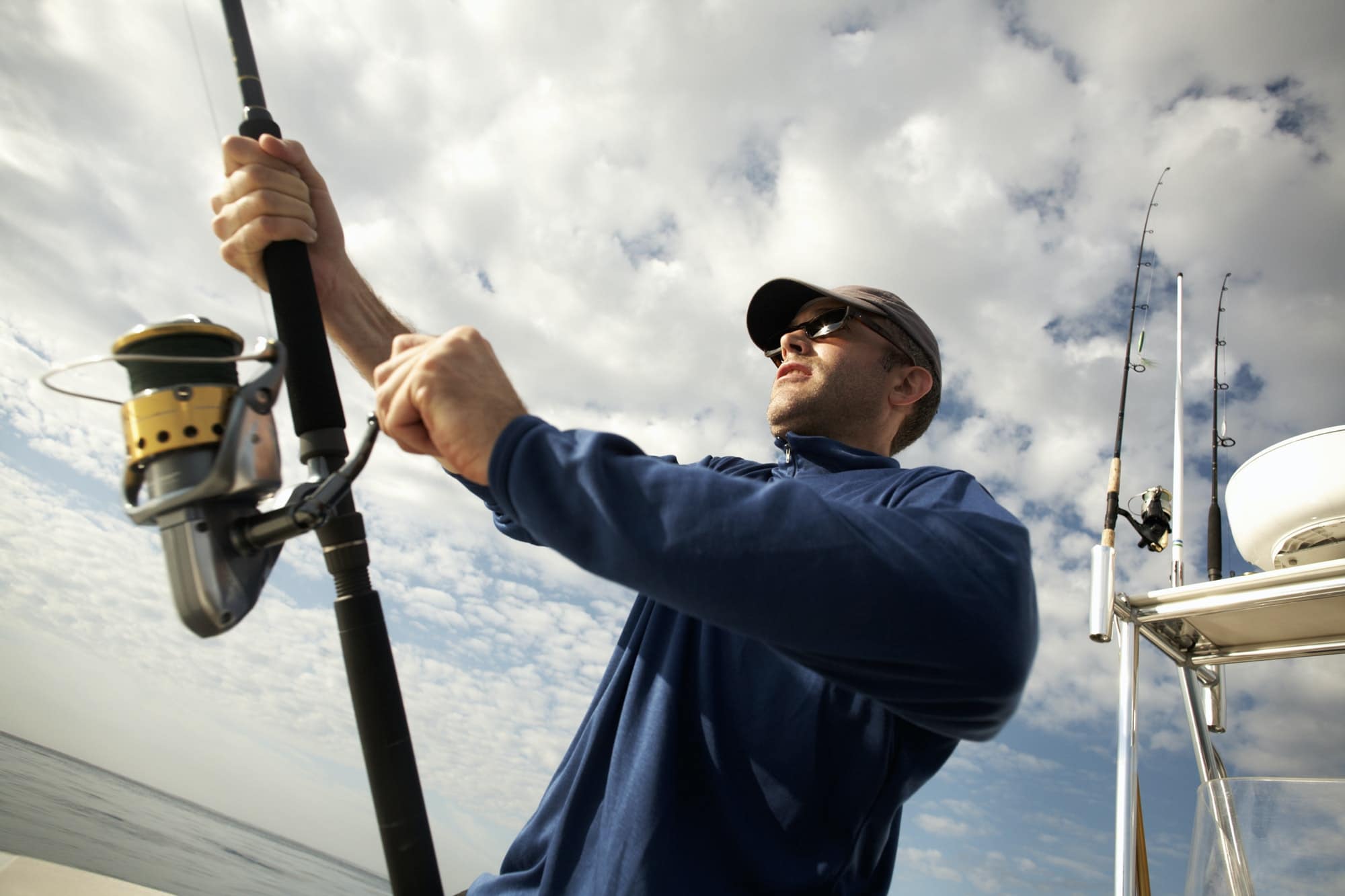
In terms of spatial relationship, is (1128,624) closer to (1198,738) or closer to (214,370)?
(1198,738)

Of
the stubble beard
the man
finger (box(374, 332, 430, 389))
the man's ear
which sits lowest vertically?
the man

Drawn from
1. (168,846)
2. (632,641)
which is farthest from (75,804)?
(632,641)

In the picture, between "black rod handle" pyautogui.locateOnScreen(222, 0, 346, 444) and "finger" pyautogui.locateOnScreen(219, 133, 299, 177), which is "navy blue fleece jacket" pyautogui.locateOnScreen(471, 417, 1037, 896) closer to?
"black rod handle" pyautogui.locateOnScreen(222, 0, 346, 444)

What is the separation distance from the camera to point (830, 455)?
200 cm

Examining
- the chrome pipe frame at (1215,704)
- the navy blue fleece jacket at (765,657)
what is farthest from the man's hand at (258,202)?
the chrome pipe frame at (1215,704)

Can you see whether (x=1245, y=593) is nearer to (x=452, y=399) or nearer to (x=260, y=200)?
(x=452, y=399)

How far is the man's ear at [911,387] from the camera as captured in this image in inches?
92.7

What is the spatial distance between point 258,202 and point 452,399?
67 centimetres

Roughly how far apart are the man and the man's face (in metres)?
0.01

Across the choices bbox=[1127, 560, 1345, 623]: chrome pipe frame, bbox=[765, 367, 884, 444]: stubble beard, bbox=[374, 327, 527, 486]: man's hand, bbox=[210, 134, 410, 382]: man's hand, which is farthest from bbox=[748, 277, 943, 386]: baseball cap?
bbox=[374, 327, 527, 486]: man's hand

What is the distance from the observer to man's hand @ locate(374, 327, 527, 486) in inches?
39.7

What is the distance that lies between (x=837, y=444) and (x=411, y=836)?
1.32 metres

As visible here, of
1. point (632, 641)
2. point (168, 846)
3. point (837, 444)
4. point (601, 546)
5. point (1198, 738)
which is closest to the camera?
point (601, 546)

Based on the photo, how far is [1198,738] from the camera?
271cm
